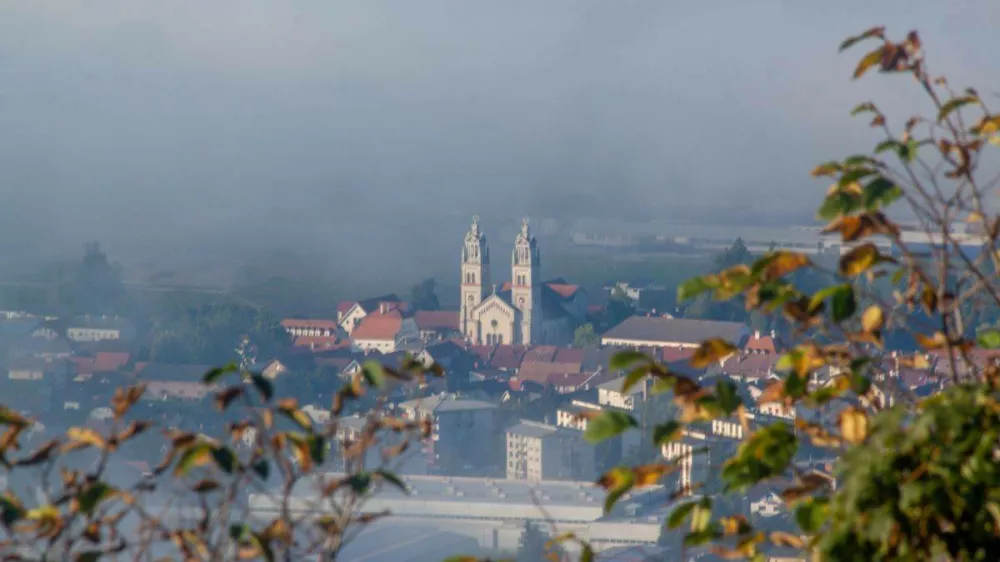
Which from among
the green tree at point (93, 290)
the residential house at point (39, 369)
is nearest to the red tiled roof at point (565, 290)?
the green tree at point (93, 290)

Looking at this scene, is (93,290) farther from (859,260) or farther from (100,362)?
(859,260)


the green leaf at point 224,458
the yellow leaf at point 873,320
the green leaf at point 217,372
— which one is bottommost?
the green leaf at point 224,458

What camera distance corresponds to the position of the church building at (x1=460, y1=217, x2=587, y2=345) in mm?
28484

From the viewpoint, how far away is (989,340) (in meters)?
0.98

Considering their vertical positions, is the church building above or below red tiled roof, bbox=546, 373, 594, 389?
above

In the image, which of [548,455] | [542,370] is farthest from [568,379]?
[548,455]

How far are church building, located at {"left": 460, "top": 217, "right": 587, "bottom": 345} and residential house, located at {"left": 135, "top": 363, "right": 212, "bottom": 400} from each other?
626 centimetres

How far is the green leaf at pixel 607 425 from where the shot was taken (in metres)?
0.84

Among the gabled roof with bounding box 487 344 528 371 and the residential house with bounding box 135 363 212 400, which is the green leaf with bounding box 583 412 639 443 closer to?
the residential house with bounding box 135 363 212 400

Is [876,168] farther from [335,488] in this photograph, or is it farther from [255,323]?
[255,323]

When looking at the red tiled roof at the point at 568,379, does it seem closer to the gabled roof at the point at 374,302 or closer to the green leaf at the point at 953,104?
the gabled roof at the point at 374,302

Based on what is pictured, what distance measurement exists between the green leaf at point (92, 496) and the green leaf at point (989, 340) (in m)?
0.51

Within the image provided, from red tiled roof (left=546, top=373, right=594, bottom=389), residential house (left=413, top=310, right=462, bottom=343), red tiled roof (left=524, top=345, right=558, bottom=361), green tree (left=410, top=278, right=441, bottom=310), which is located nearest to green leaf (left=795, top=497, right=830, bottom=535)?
red tiled roof (left=546, top=373, right=594, bottom=389)

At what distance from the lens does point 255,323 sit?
26.9 meters
